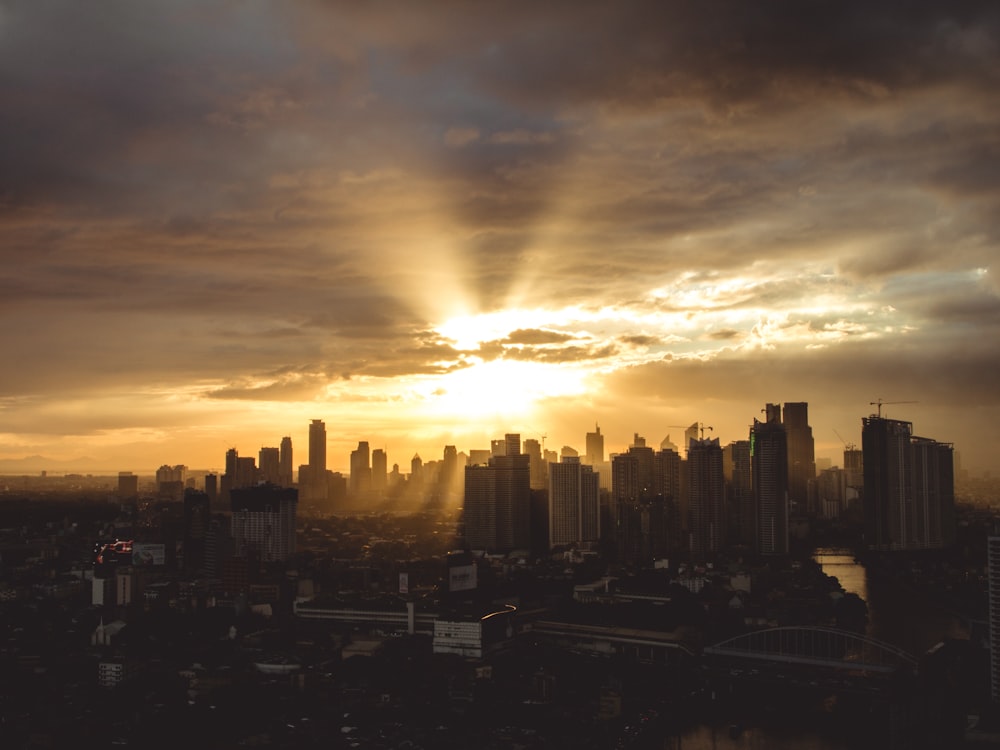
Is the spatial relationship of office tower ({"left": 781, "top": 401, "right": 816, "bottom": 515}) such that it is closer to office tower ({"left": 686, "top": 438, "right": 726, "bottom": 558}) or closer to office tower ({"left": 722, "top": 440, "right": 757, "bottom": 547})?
office tower ({"left": 722, "top": 440, "right": 757, "bottom": 547})

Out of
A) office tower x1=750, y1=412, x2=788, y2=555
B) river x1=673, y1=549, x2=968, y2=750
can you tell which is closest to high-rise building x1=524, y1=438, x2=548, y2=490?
office tower x1=750, y1=412, x2=788, y2=555

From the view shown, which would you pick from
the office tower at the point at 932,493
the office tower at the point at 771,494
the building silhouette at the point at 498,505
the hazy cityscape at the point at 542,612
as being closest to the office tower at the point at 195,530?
the hazy cityscape at the point at 542,612

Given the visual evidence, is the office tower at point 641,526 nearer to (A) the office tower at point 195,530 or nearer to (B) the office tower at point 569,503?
(B) the office tower at point 569,503

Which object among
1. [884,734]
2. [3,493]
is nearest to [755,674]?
[884,734]

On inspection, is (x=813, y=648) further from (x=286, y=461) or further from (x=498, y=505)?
(x=286, y=461)

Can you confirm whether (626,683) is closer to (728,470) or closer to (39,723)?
(39,723)

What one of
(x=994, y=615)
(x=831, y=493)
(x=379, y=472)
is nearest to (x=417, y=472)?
(x=379, y=472)

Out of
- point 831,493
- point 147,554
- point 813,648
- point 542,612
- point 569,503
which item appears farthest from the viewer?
point 831,493

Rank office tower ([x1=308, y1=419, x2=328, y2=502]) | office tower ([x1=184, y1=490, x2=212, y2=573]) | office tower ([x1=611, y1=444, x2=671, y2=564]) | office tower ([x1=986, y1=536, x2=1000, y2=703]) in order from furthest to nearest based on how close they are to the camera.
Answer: office tower ([x1=308, y1=419, x2=328, y2=502]) < office tower ([x1=611, y1=444, x2=671, y2=564]) < office tower ([x1=184, y1=490, x2=212, y2=573]) < office tower ([x1=986, y1=536, x2=1000, y2=703])
